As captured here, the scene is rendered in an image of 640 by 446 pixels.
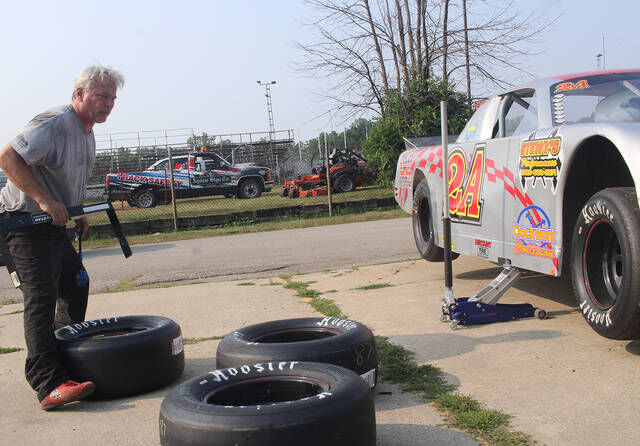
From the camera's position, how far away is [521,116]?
15.4ft

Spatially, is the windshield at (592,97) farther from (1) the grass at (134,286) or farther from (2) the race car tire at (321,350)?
(1) the grass at (134,286)

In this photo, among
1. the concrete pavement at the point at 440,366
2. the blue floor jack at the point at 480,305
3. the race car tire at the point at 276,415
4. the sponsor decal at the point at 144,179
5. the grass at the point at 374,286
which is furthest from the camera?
the sponsor decal at the point at 144,179

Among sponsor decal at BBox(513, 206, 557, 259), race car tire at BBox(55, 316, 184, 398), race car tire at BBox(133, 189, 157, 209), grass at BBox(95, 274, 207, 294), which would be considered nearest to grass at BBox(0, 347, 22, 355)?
race car tire at BBox(55, 316, 184, 398)

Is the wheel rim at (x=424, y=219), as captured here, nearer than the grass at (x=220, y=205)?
Yes

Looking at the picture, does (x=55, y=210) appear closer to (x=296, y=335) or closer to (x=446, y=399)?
(x=296, y=335)

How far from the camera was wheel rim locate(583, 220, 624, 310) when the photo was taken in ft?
11.6

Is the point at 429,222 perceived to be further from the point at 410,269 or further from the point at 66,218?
the point at 66,218

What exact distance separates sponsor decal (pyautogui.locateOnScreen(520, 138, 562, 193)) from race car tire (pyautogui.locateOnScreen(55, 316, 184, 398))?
8.00 ft

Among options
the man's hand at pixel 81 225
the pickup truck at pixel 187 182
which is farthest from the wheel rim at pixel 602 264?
the pickup truck at pixel 187 182

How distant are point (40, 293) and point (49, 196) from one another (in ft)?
1.80

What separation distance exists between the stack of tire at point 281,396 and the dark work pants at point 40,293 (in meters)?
0.95

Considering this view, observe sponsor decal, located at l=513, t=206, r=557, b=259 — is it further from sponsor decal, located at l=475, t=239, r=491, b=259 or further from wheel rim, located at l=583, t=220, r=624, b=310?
sponsor decal, located at l=475, t=239, r=491, b=259

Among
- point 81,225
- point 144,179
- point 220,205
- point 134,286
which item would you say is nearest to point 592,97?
point 81,225

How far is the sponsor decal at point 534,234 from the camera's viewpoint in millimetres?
3875
